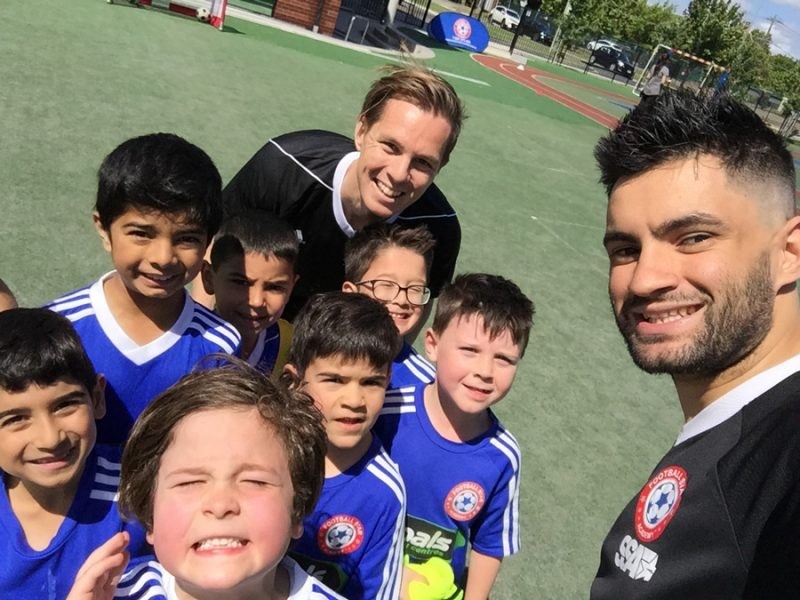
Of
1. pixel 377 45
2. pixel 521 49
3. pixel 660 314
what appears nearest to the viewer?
pixel 660 314

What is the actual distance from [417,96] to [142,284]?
51.0 inches

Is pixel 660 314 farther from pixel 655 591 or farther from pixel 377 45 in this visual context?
pixel 377 45

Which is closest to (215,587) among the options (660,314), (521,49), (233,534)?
(233,534)

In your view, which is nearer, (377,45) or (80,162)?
(80,162)

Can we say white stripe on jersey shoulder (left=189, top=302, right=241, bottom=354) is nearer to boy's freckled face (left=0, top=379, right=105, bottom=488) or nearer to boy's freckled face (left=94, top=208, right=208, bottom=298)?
boy's freckled face (left=94, top=208, right=208, bottom=298)

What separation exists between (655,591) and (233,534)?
2.95 feet

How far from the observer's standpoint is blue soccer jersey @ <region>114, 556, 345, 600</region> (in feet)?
5.02

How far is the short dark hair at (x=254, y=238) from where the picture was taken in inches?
97.6

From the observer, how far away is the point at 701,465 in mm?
1393

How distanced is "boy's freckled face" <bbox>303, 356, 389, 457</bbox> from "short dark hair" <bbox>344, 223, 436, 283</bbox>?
0.56m

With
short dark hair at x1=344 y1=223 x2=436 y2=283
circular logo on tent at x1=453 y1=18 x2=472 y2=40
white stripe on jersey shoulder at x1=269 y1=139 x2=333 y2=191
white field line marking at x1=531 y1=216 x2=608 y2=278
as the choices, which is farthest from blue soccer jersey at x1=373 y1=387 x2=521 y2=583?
circular logo on tent at x1=453 y1=18 x2=472 y2=40

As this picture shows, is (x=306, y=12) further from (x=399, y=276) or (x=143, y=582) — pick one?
(x=143, y=582)

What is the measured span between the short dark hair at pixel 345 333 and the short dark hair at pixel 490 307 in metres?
0.30

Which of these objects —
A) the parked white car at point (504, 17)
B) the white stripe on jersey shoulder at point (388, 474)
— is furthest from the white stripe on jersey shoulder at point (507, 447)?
the parked white car at point (504, 17)
